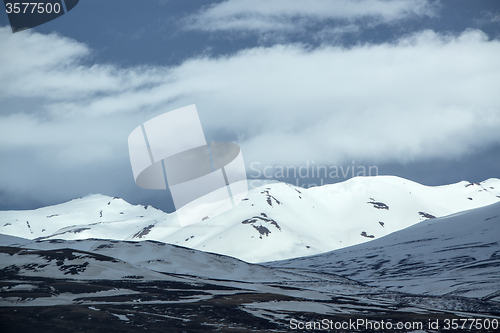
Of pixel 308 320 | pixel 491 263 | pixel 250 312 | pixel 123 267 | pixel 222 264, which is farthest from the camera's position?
pixel 222 264

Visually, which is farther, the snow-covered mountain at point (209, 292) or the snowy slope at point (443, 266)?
the snowy slope at point (443, 266)

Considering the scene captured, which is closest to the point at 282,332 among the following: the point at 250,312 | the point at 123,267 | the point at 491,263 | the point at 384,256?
the point at 250,312

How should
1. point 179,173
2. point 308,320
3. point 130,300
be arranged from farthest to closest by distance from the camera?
point 179,173, point 130,300, point 308,320

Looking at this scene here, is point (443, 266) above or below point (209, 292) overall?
below

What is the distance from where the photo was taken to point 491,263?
426 feet

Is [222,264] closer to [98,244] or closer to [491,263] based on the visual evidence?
[98,244]

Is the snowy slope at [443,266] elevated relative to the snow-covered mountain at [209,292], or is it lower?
lower

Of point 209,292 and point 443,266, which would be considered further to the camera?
point 443,266

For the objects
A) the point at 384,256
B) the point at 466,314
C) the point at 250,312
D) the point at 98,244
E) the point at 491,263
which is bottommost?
the point at 384,256

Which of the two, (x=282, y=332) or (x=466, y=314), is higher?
(x=282, y=332)

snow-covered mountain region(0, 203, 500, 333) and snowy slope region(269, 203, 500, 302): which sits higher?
snow-covered mountain region(0, 203, 500, 333)

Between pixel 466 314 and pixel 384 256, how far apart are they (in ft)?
432

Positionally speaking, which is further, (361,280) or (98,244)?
(98,244)

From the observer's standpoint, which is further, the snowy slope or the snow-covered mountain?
the snowy slope
